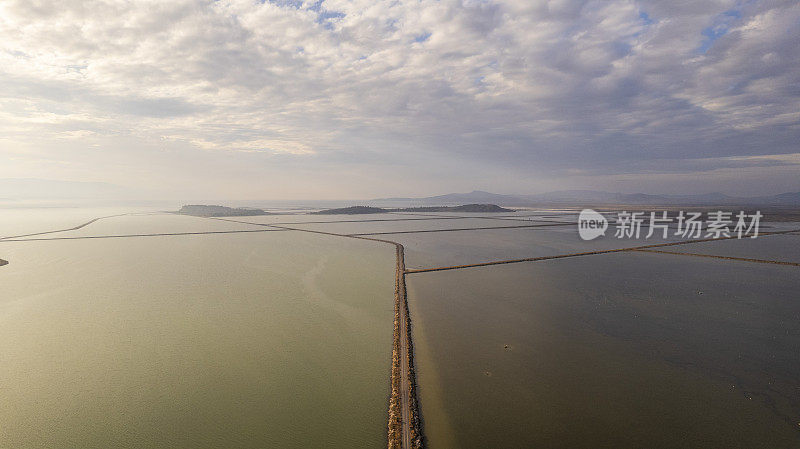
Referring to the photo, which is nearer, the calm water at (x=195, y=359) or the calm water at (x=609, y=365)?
the calm water at (x=609, y=365)

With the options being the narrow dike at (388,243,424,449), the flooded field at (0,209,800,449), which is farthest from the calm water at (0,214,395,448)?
the narrow dike at (388,243,424,449)

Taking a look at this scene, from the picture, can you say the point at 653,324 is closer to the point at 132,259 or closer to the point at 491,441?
the point at 491,441

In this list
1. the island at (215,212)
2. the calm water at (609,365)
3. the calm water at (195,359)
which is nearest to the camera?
the calm water at (609,365)

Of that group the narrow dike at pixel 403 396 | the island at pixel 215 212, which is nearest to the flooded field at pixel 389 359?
the narrow dike at pixel 403 396

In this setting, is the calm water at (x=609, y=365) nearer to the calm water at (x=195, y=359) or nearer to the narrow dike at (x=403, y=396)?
the narrow dike at (x=403, y=396)

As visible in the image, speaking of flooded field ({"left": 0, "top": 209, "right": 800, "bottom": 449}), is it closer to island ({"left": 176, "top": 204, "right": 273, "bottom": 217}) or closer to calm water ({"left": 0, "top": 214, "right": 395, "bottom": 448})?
calm water ({"left": 0, "top": 214, "right": 395, "bottom": 448})

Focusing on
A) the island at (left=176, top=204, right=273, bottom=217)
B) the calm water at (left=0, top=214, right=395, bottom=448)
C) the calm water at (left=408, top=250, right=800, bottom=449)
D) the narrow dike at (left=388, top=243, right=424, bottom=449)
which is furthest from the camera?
the island at (left=176, top=204, right=273, bottom=217)

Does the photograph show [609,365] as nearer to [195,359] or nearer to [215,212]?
[195,359]
